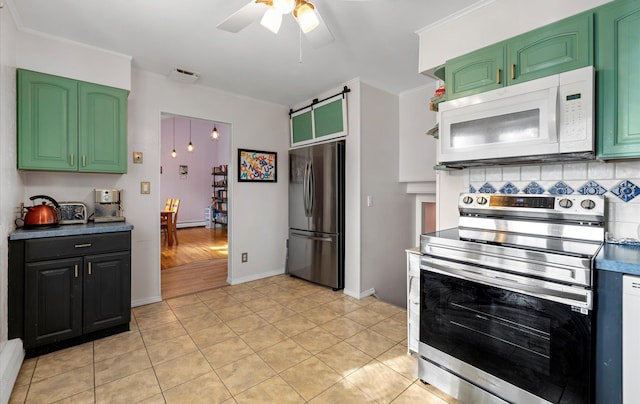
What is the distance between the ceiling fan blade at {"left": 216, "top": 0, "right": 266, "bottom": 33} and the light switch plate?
1972 mm

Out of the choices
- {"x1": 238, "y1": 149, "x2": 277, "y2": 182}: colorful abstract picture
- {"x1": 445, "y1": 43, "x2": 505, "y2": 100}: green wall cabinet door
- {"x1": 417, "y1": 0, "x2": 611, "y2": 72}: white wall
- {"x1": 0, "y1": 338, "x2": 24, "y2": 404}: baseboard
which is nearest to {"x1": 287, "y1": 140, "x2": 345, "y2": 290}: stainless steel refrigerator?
{"x1": 238, "y1": 149, "x2": 277, "y2": 182}: colorful abstract picture

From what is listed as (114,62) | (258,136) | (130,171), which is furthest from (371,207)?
(114,62)

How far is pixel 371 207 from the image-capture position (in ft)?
11.2

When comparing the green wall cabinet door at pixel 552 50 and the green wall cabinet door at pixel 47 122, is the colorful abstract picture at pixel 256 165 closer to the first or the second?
the green wall cabinet door at pixel 47 122

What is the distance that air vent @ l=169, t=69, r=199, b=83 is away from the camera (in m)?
3.00

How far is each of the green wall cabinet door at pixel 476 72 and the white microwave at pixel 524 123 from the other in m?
0.09

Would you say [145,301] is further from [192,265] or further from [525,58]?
A: [525,58]

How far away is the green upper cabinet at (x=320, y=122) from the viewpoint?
11.2 feet

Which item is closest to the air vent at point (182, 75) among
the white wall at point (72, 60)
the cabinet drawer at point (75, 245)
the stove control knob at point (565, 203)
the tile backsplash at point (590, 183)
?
the white wall at point (72, 60)

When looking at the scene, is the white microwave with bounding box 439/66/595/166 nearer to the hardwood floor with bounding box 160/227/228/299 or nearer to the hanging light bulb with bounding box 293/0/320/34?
the hanging light bulb with bounding box 293/0/320/34

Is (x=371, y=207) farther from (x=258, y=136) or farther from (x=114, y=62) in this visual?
(x=114, y=62)

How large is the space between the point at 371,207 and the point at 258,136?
1820mm

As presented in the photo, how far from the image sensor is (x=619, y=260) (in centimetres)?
121

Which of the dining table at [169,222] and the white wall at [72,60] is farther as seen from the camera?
the dining table at [169,222]
